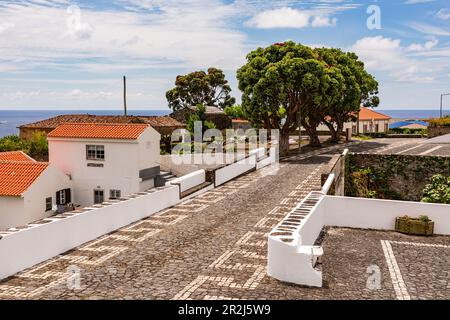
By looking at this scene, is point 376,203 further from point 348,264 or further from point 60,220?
point 60,220

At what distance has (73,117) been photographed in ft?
164

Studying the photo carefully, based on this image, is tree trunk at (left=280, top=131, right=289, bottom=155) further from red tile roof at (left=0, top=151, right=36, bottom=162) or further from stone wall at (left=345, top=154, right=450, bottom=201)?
red tile roof at (left=0, top=151, right=36, bottom=162)

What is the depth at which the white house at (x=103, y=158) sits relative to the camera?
1174 inches

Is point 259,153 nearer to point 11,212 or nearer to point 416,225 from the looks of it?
point 11,212

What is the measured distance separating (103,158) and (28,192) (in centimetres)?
656

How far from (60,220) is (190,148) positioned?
2886cm

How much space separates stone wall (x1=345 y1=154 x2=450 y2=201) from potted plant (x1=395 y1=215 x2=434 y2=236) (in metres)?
13.0

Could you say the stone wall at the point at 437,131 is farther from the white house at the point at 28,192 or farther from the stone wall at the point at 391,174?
the white house at the point at 28,192

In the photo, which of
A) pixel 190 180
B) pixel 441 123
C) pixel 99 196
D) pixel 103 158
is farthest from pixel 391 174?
pixel 441 123

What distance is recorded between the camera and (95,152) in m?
30.5

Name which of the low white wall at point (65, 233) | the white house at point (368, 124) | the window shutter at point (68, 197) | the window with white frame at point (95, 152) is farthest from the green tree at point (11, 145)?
the white house at point (368, 124)

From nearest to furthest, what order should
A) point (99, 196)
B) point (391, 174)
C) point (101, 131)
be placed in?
1. point (391, 174)
2. point (99, 196)
3. point (101, 131)

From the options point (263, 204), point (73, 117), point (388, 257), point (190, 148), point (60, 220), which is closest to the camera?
point (60, 220)
